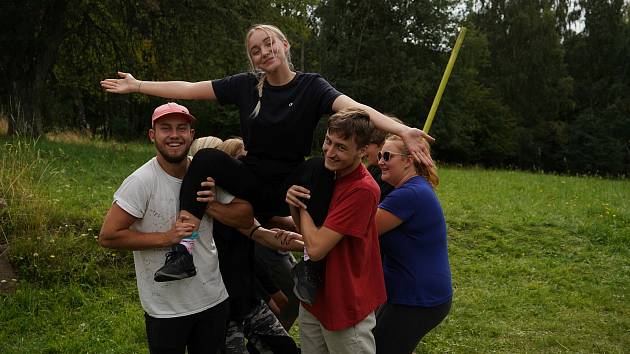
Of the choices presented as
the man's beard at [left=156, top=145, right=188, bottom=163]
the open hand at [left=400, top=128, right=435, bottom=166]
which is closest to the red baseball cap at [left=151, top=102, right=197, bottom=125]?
the man's beard at [left=156, top=145, right=188, bottom=163]

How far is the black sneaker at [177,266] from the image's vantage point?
8.38 ft

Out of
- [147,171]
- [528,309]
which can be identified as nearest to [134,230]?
[147,171]

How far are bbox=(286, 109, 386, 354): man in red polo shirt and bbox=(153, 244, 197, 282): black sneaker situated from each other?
1.74 ft

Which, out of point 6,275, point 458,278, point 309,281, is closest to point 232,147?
point 309,281

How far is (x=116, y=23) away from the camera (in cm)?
1559

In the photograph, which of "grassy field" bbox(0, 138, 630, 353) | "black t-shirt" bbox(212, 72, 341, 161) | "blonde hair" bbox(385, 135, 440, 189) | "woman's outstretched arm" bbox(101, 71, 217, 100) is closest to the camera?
"black t-shirt" bbox(212, 72, 341, 161)

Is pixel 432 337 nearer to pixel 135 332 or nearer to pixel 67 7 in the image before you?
pixel 135 332

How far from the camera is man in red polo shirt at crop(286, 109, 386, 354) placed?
2.50 meters

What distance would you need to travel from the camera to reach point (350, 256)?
8.53ft

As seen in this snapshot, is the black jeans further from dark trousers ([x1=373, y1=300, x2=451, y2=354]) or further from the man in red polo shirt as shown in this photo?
dark trousers ([x1=373, y1=300, x2=451, y2=354])

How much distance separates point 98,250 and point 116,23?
11.7 m

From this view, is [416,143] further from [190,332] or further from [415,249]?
[190,332]

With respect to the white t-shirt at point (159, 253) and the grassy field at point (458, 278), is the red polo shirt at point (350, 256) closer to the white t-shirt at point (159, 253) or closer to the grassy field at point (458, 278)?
the white t-shirt at point (159, 253)

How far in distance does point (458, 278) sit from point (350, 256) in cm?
430
